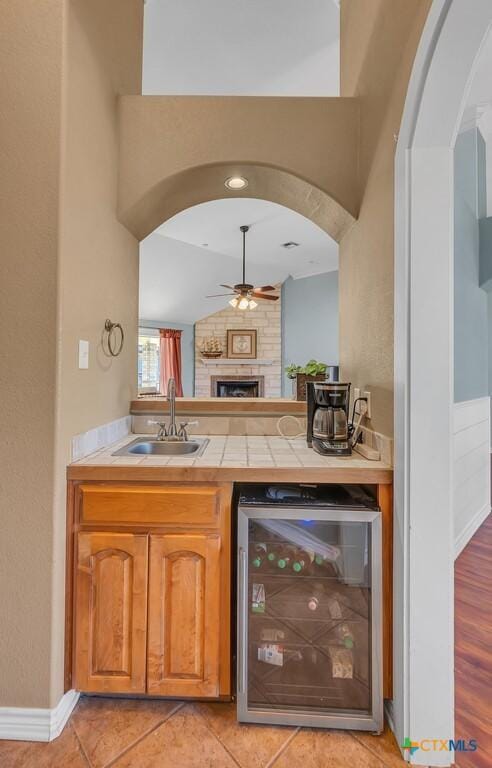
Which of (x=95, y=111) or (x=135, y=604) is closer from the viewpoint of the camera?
(x=135, y=604)

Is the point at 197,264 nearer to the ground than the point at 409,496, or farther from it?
farther from it

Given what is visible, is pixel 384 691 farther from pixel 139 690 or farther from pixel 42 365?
pixel 42 365

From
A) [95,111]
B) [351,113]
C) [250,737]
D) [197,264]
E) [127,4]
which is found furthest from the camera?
[197,264]

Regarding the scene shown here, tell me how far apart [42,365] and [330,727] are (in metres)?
1.70

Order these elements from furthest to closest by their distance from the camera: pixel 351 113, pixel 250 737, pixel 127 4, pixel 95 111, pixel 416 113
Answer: pixel 127 4 → pixel 351 113 → pixel 95 111 → pixel 250 737 → pixel 416 113

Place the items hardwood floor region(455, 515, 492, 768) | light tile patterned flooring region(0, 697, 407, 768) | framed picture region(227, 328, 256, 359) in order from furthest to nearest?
framed picture region(227, 328, 256, 359) < hardwood floor region(455, 515, 492, 768) < light tile patterned flooring region(0, 697, 407, 768)

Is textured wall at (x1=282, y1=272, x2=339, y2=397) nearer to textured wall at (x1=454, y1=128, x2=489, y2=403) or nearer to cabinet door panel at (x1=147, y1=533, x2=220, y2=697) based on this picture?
textured wall at (x1=454, y1=128, x2=489, y2=403)

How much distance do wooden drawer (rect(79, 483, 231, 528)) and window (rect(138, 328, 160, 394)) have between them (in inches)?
233

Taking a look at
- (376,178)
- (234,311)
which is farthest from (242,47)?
(234,311)

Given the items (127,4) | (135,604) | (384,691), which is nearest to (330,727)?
(384,691)

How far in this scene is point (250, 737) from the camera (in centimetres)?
132

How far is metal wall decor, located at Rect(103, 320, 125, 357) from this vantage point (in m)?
1.86

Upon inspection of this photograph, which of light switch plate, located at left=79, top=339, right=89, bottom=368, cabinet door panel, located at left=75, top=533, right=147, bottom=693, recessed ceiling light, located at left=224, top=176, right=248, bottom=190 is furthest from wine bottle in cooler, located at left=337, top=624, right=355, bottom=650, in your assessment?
recessed ceiling light, located at left=224, top=176, right=248, bottom=190

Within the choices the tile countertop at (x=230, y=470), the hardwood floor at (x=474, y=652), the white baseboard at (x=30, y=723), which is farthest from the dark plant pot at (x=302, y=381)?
the white baseboard at (x=30, y=723)
